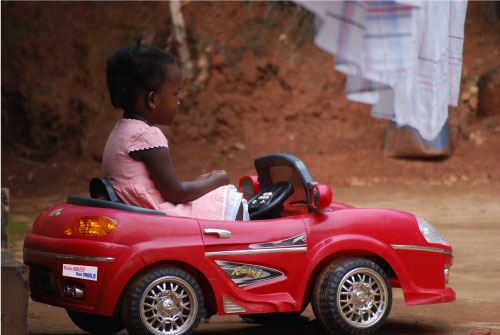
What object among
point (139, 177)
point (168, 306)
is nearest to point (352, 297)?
point (168, 306)

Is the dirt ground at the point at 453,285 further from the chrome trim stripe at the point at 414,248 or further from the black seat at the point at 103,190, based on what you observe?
the black seat at the point at 103,190

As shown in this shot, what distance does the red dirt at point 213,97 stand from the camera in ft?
47.5

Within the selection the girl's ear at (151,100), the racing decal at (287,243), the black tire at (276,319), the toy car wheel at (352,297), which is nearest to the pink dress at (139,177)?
the girl's ear at (151,100)

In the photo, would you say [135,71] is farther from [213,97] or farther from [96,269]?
[213,97]

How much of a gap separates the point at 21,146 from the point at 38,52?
2022 mm

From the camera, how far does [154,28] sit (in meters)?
16.7

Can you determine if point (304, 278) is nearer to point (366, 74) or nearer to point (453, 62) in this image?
point (453, 62)

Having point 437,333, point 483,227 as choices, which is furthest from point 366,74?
point 437,333

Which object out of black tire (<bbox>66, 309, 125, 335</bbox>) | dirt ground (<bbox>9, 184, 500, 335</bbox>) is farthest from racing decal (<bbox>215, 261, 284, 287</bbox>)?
black tire (<bbox>66, 309, 125, 335</bbox>)

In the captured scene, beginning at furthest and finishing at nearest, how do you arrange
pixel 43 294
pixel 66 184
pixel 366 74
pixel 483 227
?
pixel 66 184 < pixel 366 74 < pixel 483 227 < pixel 43 294

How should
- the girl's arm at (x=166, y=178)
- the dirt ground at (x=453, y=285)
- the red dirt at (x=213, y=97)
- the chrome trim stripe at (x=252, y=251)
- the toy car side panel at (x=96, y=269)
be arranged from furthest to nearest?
the red dirt at (x=213, y=97)
the dirt ground at (x=453, y=285)
the girl's arm at (x=166, y=178)
the chrome trim stripe at (x=252, y=251)
the toy car side panel at (x=96, y=269)

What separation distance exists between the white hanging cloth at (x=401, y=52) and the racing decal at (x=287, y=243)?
10.2 ft

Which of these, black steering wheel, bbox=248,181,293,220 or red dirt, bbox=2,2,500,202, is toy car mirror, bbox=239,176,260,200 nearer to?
black steering wheel, bbox=248,181,293,220

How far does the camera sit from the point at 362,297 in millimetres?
4324
